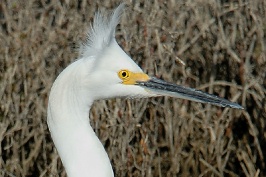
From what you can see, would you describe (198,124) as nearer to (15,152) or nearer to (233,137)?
(233,137)

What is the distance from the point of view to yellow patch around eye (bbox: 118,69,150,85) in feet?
13.3

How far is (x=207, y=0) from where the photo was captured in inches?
256

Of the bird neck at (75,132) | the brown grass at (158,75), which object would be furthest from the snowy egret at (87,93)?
A: the brown grass at (158,75)

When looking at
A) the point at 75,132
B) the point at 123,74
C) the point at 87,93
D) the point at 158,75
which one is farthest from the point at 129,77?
the point at 158,75

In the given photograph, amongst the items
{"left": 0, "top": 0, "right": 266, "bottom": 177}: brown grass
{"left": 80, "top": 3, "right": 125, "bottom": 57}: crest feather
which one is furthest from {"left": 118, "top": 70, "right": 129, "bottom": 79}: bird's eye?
{"left": 0, "top": 0, "right": 266, "bottom": 177}: brown grass

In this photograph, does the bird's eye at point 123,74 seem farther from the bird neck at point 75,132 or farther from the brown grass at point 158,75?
the brown grass at point 158,75

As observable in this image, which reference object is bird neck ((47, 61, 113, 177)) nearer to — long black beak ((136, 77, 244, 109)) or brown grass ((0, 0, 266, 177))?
long black beak ((136, 77, 244, 109))

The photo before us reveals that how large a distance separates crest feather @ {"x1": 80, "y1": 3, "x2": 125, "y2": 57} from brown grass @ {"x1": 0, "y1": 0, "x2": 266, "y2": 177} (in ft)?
5.48

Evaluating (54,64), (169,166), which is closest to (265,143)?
(169,166)

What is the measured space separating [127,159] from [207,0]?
4.63 ft

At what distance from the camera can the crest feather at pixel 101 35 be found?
4086mm

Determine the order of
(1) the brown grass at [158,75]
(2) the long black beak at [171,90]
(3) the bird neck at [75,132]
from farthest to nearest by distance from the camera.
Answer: (1) the brown grass at [158,75]
(2) the long black beak at [171,90]
(3) the bird neck at [75,132]

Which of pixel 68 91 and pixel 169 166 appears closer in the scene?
pixel 68 91

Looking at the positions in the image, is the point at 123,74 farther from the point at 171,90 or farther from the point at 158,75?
the point at 158,75
